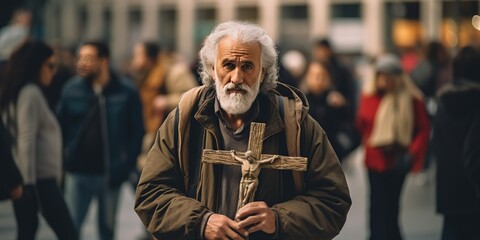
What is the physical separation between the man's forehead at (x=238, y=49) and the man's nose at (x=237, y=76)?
0.06 metres

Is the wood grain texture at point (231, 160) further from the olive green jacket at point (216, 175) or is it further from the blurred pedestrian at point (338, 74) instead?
the blurred pedestrian at point (338, 74)

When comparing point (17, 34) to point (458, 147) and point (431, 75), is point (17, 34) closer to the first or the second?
point (431, 75)

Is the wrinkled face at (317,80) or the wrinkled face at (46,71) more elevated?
the wrinkled face at (46,71)

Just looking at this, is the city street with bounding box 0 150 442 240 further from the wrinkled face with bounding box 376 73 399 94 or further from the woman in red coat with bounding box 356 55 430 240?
the wrinkled face with bounding box 376 73 399 94

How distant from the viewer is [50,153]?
8.38 meters

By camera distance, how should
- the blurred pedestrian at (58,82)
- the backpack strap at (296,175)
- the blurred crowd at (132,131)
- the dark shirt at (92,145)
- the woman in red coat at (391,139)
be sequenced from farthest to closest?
the blurred pedestrian at (58,82)
the woman in red coat at (391,139)
the dark shirt at (92,145)
the blurred crowd at (132,131)
the backpack strap at (296,175)

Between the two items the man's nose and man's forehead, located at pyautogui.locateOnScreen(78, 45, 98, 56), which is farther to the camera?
man's forehead, located at pyautogui.locateOnScreen(78, 45, 98, 56)

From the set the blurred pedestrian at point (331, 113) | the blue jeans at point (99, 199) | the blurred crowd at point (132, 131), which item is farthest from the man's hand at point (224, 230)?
the blurred pedestrian at point (331, 113)

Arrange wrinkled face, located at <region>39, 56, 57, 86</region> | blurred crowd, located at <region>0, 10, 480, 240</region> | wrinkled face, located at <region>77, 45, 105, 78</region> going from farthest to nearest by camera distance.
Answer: wrinkled face, located at <region>77, 45, 105, 78</region> < wrinkled face, located at <region>39, 56, 57, 86</region> < blurred crowd, located at <region>0, 10, 480, 240</region>

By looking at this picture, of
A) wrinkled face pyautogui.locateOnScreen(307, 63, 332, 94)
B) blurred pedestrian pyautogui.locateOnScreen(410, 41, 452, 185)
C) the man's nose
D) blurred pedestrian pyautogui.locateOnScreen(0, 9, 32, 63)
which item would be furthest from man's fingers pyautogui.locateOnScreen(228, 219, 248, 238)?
blurred pedestrian pyautogui.locateOnScreen(410, 41, 452, 185)

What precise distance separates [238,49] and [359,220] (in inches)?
325

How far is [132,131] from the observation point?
9.84 m

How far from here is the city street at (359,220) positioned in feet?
38.7

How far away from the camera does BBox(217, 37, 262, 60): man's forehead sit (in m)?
5.04
